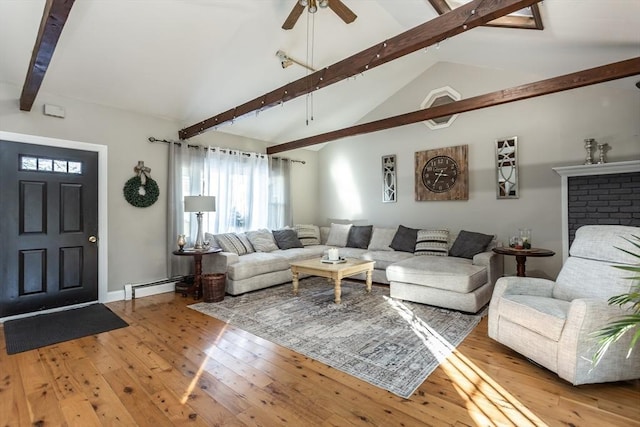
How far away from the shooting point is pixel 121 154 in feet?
14.2

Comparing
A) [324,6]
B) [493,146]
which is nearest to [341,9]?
[324,6]

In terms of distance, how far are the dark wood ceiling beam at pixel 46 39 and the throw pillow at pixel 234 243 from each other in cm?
277

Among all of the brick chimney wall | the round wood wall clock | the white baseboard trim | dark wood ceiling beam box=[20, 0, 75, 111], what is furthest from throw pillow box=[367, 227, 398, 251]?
dark wood ceiling beam box=[20, 0, 75, 111]

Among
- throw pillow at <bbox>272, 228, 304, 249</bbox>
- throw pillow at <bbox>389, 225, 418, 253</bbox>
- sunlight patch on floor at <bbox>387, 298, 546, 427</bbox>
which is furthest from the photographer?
throw pillow at <bbox>272, 228, 304, 249</bbox>

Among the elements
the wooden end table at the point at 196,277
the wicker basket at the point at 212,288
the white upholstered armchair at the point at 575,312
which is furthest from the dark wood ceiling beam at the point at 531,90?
the wicker basket at the point at 212,288

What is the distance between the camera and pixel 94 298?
13.4ft

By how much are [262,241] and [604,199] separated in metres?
4.84

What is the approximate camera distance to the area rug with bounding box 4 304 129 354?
291 centimetres

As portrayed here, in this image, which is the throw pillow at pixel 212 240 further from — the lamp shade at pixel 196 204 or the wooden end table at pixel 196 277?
the lamp shade at pixel 196 204

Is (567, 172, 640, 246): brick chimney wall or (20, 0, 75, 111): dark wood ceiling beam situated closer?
(20, 0, 75, 111): dark wood ceiling beam

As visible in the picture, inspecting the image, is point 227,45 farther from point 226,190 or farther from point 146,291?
point 146,291

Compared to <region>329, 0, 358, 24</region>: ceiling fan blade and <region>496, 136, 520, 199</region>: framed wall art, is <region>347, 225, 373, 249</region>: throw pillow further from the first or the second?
<region>329, 0, 358, 24</region>: ceiling fan blade

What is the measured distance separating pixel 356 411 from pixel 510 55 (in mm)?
4289

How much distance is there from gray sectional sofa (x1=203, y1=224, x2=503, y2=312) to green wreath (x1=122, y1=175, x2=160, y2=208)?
98 cm
